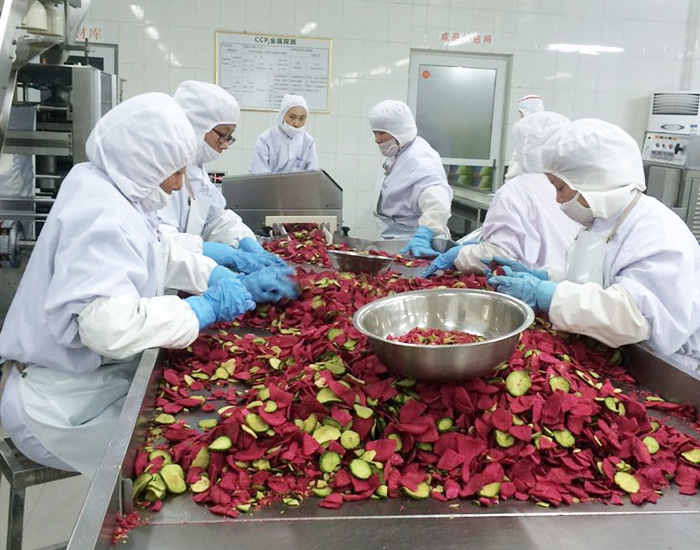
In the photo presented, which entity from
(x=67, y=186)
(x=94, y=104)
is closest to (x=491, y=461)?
(x=67, y=186)

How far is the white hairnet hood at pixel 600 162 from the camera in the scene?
2.21 meters

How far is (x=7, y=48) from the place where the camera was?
116 inches

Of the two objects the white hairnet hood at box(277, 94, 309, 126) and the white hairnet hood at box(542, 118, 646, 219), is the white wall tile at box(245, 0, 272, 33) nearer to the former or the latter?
the white hairnet hood at box(277, 94, 309, 126)

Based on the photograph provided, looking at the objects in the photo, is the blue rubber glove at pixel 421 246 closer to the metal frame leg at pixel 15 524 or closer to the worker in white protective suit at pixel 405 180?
the worker in white protective suit at pixel 405 180

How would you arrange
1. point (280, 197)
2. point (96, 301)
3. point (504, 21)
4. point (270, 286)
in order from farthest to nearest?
point (504, 21)
point (280, 197)
point (270, 286)
point (96, 301)

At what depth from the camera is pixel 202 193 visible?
3689 mm

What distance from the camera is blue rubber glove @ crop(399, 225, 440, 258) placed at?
3.75 meters

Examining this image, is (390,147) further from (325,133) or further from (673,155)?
(673,155)

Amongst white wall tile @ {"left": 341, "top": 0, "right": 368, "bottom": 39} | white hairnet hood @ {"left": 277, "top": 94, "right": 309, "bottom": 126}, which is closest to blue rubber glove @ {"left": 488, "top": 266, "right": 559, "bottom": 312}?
white hairnet hood @ {"left": 277, "top": 94, "right": 309, "bottom": 126}

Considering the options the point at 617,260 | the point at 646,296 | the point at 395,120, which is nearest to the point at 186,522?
the point at 646,296

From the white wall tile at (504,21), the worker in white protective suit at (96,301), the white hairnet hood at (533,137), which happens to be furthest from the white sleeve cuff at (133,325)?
the white wall tile at (504,21)

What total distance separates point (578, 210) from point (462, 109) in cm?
503

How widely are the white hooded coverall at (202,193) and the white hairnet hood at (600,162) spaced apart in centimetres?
170

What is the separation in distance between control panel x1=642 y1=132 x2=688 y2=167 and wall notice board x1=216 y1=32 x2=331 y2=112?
A: 3.34 metres
